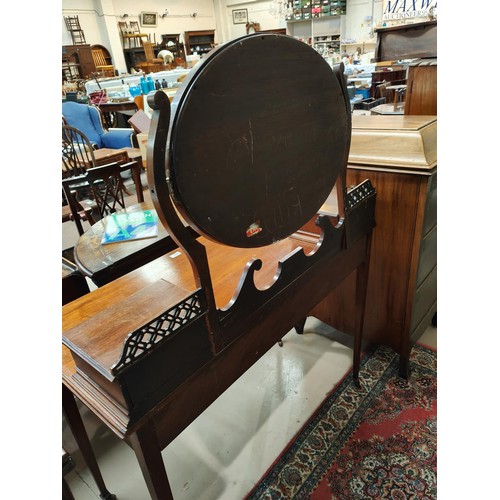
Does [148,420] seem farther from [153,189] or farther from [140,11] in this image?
[140,11]

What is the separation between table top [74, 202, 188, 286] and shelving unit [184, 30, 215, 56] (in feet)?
45.8

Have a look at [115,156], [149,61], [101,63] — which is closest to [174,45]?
[149,61]

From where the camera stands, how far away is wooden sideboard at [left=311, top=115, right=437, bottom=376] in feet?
3.92

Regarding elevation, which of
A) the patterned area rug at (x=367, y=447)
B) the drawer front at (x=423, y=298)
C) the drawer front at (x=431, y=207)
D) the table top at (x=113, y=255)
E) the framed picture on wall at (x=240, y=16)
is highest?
the framed picture on wall at (x=240, y=16)

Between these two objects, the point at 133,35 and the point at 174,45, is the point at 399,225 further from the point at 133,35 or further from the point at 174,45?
the point at 174,45

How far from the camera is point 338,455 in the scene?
4.30 feet

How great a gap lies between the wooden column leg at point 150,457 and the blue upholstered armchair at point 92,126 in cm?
452

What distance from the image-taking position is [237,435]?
1.41m

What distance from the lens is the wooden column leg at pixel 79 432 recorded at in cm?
99

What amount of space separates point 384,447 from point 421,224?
0.81m

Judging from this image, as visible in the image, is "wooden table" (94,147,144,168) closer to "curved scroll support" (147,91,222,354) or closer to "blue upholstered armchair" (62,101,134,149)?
"blue upholstered armchair" (62,101,134,149)

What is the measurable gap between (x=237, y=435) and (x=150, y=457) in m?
0.81

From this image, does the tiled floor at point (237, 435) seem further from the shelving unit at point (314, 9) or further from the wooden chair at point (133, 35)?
the wooden chair at point (133, 35)

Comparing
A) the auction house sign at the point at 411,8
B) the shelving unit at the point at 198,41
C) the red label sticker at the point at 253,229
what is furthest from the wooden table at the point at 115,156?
the shelving unit at the point at 198,41
